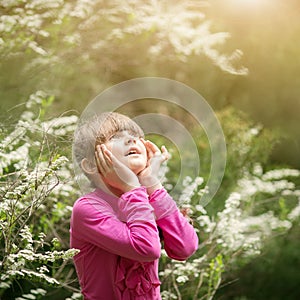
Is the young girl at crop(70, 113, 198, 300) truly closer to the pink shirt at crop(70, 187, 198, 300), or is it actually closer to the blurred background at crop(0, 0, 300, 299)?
the pink shirt at crop(70, 187, 198, 300)

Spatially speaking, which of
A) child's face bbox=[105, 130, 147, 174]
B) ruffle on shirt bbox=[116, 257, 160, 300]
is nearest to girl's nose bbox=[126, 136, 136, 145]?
child's face bbox=[105, 130, 147, 174]

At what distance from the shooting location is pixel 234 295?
3.60 metres

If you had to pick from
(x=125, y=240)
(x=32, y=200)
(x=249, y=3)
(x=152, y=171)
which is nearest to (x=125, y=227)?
(x=125, y=240)

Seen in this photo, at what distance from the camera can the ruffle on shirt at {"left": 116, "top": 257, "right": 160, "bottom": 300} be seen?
151 cm

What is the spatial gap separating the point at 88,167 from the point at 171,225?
0.81ft

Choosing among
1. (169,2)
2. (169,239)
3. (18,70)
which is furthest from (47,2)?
(169,239)

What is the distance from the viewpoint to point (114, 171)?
152 cm

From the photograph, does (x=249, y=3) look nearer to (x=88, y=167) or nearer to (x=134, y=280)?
(x=88, y=167)

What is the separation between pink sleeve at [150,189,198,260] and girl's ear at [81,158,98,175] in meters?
0.16

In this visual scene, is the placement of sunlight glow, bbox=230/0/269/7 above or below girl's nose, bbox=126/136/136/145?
below

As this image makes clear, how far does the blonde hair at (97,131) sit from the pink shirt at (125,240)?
11 cm

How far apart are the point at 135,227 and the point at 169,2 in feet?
9.35

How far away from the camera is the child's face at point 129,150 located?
1.54 meters

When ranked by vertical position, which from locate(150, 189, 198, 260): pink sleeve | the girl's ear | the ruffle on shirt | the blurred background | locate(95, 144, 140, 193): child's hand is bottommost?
the blurred background
